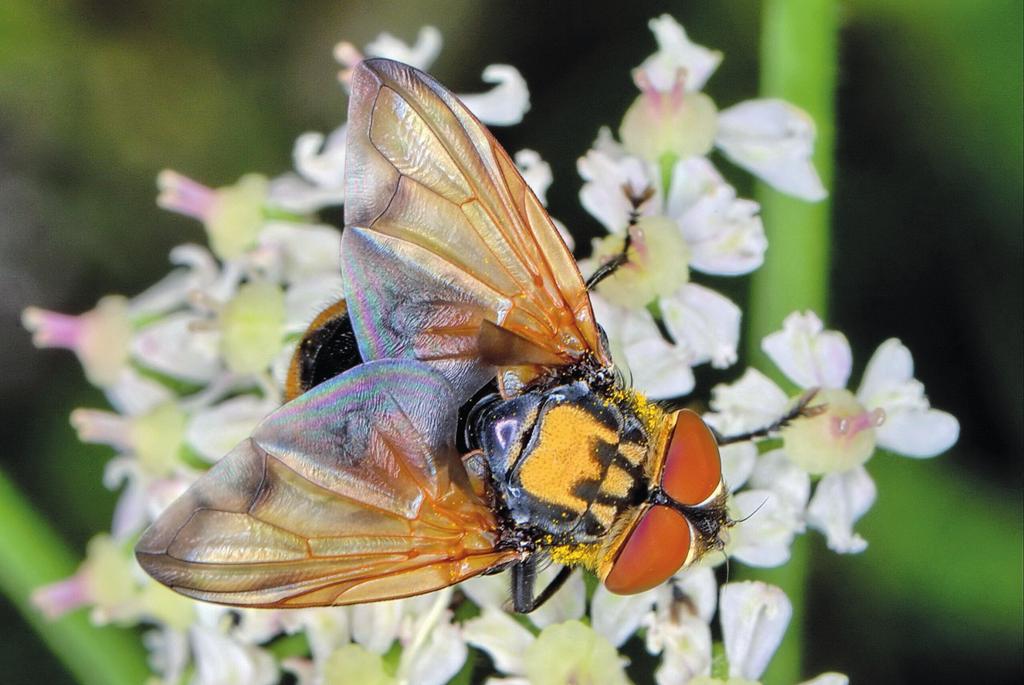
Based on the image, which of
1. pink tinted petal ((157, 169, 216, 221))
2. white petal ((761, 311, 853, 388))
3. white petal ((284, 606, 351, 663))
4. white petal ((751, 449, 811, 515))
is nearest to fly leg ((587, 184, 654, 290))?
white petal ((761, 311, 853, 388))

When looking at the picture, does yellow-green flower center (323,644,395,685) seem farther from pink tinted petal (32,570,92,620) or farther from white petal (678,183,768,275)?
white petal (678,183,768,275)

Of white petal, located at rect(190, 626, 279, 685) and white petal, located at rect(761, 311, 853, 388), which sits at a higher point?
white petal, located at rect(761, 311, 853, 388)

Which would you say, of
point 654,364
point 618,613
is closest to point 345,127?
point 654,364

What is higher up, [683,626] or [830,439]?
[830,439]

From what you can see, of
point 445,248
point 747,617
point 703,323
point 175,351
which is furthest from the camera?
point 175,351

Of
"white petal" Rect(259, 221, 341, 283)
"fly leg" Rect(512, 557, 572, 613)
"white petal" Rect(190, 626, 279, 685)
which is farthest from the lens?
"white petal" Rect(259, 221, 341, 283)

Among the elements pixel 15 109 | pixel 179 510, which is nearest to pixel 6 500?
pixel 15 109

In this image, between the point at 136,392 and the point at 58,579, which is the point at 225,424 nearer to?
the point at 136,392
